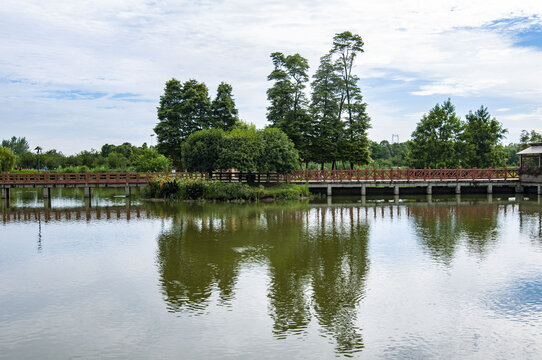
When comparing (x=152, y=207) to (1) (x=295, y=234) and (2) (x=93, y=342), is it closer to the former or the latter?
(1) (x=295, y=234)

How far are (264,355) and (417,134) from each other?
147 feet

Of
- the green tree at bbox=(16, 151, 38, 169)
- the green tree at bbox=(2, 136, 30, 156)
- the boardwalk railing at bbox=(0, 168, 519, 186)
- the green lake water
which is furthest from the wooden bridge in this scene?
the green tree at bbox=(2, 136, 30, 156)

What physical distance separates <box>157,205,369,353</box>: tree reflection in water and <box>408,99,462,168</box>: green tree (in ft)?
88.5

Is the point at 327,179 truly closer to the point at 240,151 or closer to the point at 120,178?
the point at 240,151

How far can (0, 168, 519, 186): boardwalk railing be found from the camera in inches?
1537

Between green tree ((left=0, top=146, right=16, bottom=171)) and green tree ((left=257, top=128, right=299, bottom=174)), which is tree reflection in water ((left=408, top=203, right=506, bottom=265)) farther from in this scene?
green tree ((left=0, top=146, right=16, bottom=171))

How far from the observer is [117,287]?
1183cm

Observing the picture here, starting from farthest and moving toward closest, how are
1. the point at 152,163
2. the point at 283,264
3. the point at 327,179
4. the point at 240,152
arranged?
the point at 152,163 < the point at 327,179 < the point at 240,152 < the point at 283,264

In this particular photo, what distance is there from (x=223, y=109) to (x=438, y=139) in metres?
22.5

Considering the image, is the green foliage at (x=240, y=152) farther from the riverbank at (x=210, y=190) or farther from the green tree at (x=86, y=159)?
the green tree at (x=86, y=159)

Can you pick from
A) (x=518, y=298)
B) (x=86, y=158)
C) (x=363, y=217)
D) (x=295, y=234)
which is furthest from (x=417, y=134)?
(x=86, y=158)

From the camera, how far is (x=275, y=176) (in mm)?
39594

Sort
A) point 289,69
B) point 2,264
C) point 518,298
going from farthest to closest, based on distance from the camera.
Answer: point 289,69, point 2,264, point 518,298

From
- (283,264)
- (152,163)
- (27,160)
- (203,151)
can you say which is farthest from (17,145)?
(283,264)
